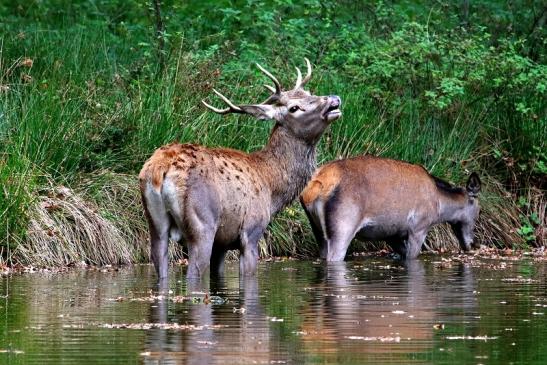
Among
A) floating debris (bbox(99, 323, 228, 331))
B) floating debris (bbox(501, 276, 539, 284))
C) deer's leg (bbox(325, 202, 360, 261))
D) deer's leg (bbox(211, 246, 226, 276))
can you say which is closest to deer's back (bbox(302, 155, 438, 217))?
deer's leg (bbox(325, 202, 360, 261))

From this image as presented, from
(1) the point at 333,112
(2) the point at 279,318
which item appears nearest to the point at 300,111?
(1) the point at 333,112

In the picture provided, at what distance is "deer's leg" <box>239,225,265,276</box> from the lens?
12484 millimetres

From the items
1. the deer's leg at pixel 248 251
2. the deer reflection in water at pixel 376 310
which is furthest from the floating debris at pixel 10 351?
the deer's leg at pixel 248 251

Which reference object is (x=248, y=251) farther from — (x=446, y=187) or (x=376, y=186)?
(x=446, y=187)

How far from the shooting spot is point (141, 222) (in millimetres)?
14531

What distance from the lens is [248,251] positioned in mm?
12523

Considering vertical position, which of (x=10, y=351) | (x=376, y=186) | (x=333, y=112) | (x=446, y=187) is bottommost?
(x=10, y=351)

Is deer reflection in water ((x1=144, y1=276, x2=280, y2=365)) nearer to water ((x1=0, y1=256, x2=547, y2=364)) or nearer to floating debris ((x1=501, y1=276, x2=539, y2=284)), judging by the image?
water ((x1=0, y1=256, x2=547, y2=364))

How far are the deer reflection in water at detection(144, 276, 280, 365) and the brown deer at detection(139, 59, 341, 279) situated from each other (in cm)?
93

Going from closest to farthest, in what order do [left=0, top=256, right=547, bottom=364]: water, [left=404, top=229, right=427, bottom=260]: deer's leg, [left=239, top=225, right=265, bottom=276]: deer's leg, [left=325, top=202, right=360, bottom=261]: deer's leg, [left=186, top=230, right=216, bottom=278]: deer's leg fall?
[left=0, top=256, right=547, bottom=364]: water < [left=186, top=230, right=216, bottom=278]: deer's leg < [left=239, top=225, right=265, bottom=276]: deer's leg < [left=325, top=202, right=360, bottom=261]: deer's leg < [left=404, top=229, right=427, bottom=260]: deer's leg

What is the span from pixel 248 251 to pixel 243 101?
4988 mm

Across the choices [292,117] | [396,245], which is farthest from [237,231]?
[396,245]

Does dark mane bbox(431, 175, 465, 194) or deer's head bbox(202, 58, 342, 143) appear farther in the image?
dark mane bbox(431, 175, 465, 194)

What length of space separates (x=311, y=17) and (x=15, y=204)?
8.72 meters
